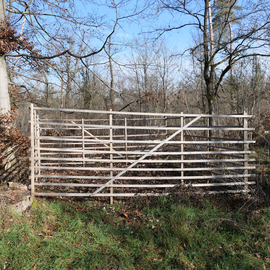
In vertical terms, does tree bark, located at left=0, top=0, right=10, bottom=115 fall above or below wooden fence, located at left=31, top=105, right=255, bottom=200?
above

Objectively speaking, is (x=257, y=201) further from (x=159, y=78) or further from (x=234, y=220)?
(x=159, y=78)

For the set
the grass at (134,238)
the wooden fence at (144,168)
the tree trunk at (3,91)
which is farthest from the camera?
the tree trunk at (3,91)

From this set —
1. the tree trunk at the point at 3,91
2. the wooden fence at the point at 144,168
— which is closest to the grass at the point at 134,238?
the wooden fence at the point at 144,168

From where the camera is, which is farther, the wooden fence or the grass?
the wooden fence

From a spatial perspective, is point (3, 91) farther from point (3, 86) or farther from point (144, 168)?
point (144, 168)

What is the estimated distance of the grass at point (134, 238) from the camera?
3141mm

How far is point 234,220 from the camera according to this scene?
4.08m

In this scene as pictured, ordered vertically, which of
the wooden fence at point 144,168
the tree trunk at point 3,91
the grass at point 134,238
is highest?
the tree trunk at point 3,91

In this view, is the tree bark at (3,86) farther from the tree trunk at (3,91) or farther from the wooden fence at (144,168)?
the wooden fence at (144,168)

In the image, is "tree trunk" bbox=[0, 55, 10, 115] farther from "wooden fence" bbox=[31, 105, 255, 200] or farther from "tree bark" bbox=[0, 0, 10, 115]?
"wooden fence" bbox=[31, 105, 255, 200]

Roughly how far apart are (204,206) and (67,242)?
2.87 meters

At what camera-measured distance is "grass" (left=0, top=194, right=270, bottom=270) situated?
124 inches

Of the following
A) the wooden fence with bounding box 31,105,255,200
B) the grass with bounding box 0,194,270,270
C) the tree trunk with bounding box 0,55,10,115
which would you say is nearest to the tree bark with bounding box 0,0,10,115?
the tree trunk with bounding box 0,55,10,115

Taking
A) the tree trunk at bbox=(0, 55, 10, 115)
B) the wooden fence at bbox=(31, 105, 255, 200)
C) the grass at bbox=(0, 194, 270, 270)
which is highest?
the tree trunk at bbox=(0, 55, 10, 115)
